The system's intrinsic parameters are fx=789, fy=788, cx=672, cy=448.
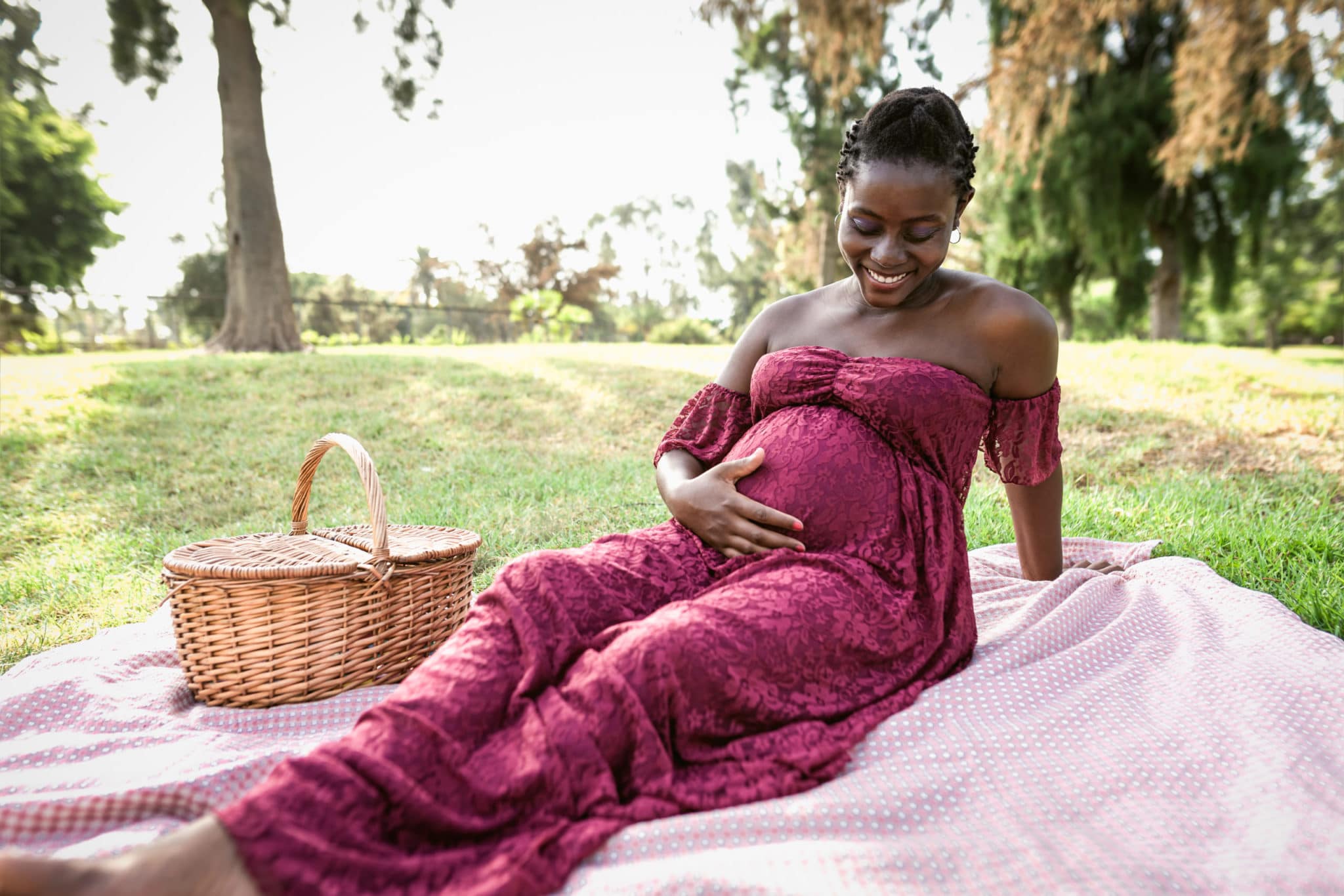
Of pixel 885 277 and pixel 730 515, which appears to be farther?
pixel 885 277

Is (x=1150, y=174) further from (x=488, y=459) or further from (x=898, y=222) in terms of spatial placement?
(x=898, y=222)

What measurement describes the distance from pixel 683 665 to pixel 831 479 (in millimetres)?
751

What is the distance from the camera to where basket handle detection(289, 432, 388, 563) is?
2283 millimetres

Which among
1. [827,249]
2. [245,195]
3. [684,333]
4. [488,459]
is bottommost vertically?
[488,459]

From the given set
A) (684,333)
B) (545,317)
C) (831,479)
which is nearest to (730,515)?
(831,479)

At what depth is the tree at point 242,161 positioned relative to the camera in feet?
35.5

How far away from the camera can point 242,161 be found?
35.4 feet

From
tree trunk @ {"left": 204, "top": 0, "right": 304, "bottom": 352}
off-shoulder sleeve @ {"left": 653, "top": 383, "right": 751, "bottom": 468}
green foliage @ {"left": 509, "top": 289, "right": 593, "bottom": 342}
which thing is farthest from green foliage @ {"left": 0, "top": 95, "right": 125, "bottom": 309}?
off-shoulder sleeve @ {"left": 653, "top": 383, "right": 751, "bottom": 468}

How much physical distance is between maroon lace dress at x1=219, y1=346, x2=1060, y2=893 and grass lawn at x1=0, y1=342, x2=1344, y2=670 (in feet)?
5.60

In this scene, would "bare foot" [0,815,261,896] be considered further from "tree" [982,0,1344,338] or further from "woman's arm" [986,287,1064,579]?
"tree" [982,0,1344,338]

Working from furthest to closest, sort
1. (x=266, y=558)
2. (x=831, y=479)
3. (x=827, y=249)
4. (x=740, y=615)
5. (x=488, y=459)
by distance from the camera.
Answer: (x=827, y=249), (x=488, y=459), (x=266, y=558), (x=831, y=479), (x=740, y=615)

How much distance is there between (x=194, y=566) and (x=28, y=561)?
3367 mm

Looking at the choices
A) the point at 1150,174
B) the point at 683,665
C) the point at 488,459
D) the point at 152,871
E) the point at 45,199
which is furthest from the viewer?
the point at 45,199

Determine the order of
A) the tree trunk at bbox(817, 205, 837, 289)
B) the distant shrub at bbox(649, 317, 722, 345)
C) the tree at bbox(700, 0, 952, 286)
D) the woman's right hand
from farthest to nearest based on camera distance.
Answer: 1. the distant shrub at bbox(649, 317, 722, 345)
2. the tree trunk at bbox(817, 205, 837, 289)
3. the tree at bbox(700, 0, 952, 286)
4. the woman's right hand
